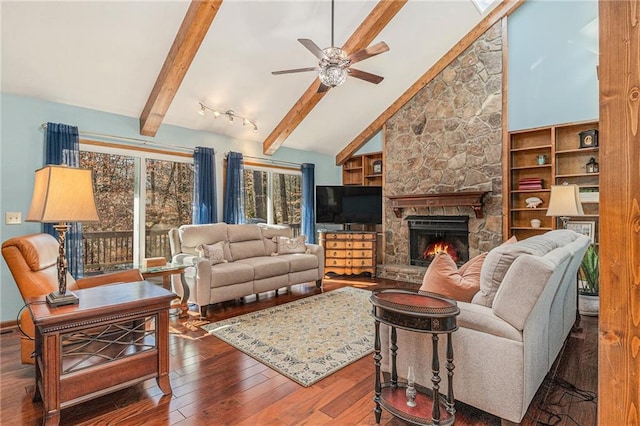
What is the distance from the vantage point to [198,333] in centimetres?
328

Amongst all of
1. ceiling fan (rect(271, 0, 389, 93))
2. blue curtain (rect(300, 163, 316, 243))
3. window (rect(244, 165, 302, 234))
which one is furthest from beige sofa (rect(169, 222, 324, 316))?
ceiling fan (rect(271, 0, 389, 93))

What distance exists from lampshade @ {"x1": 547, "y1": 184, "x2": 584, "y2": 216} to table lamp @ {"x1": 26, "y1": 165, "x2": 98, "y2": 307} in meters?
4.47

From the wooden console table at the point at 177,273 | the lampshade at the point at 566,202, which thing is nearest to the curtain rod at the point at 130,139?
the wooden console table at the point at 177,273

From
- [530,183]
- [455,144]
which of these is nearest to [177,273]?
[455,144]

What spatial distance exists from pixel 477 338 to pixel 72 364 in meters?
2.42

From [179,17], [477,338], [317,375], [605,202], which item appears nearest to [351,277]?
[317,375]

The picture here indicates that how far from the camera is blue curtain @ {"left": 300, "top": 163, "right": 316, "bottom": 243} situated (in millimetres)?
6602

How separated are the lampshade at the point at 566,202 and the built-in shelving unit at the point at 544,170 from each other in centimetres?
91

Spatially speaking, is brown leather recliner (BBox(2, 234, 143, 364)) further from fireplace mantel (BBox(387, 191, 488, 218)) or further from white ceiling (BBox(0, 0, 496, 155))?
fireplace mantel (BBox(387, 191, 488, 218))

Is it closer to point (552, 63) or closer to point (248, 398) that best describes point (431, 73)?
point (552, 63)

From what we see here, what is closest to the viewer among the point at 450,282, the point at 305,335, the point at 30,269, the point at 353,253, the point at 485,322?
the point at 485,322

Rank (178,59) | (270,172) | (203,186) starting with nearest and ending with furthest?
1. (178,59)
2. (203,186)
3. (270,172)

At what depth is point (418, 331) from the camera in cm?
→ 165

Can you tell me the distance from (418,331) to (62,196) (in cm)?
219
